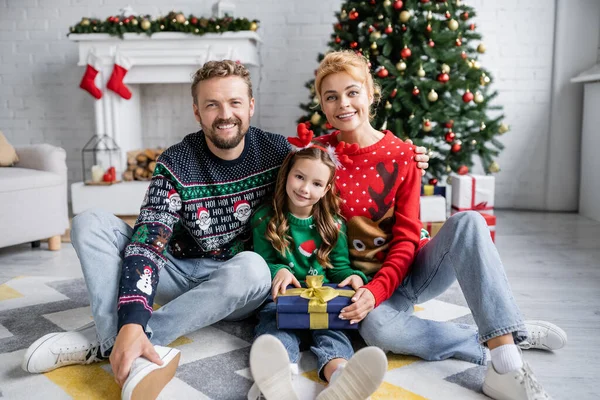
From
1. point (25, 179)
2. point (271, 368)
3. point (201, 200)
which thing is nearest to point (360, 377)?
point (271, 368)

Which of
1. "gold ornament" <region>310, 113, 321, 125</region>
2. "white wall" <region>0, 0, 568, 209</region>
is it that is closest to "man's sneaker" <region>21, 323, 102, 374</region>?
"gold ornament" <region>310, 113, 321, 125</region>

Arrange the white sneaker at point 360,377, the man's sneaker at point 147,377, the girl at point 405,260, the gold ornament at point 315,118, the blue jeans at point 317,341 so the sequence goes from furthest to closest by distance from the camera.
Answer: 1. the gold ornament at point 315,118
2. the blue jeans at point 317,341
3. the girl at point 405,260
4. the man's sneaker at point 147,377
5. the white sneaker at point 360,377

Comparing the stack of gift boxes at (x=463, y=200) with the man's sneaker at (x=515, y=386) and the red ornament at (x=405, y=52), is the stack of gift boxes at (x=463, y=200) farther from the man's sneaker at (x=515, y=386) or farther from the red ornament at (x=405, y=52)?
the man's sneaker at (x=515, y=386)

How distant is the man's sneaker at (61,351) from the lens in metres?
1.43

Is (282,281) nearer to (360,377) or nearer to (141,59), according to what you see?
(360,377)

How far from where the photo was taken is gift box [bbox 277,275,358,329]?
148 cm

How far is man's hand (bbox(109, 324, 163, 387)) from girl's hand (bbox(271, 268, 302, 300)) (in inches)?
14.6

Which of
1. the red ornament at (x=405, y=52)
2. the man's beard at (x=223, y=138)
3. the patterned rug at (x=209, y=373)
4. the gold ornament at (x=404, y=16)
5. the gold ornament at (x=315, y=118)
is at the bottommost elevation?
the patterned rug at (x=209, y=373)

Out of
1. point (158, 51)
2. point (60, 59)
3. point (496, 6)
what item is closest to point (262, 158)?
point (158, 51)

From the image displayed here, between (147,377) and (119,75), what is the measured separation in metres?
2.86

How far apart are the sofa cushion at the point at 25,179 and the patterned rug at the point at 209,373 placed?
0.96m

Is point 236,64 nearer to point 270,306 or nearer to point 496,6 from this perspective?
point 270,306

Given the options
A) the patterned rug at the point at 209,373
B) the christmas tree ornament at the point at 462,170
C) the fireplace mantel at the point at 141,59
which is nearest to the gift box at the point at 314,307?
the patterned rug at the point at 209,373

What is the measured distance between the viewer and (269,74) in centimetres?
412
